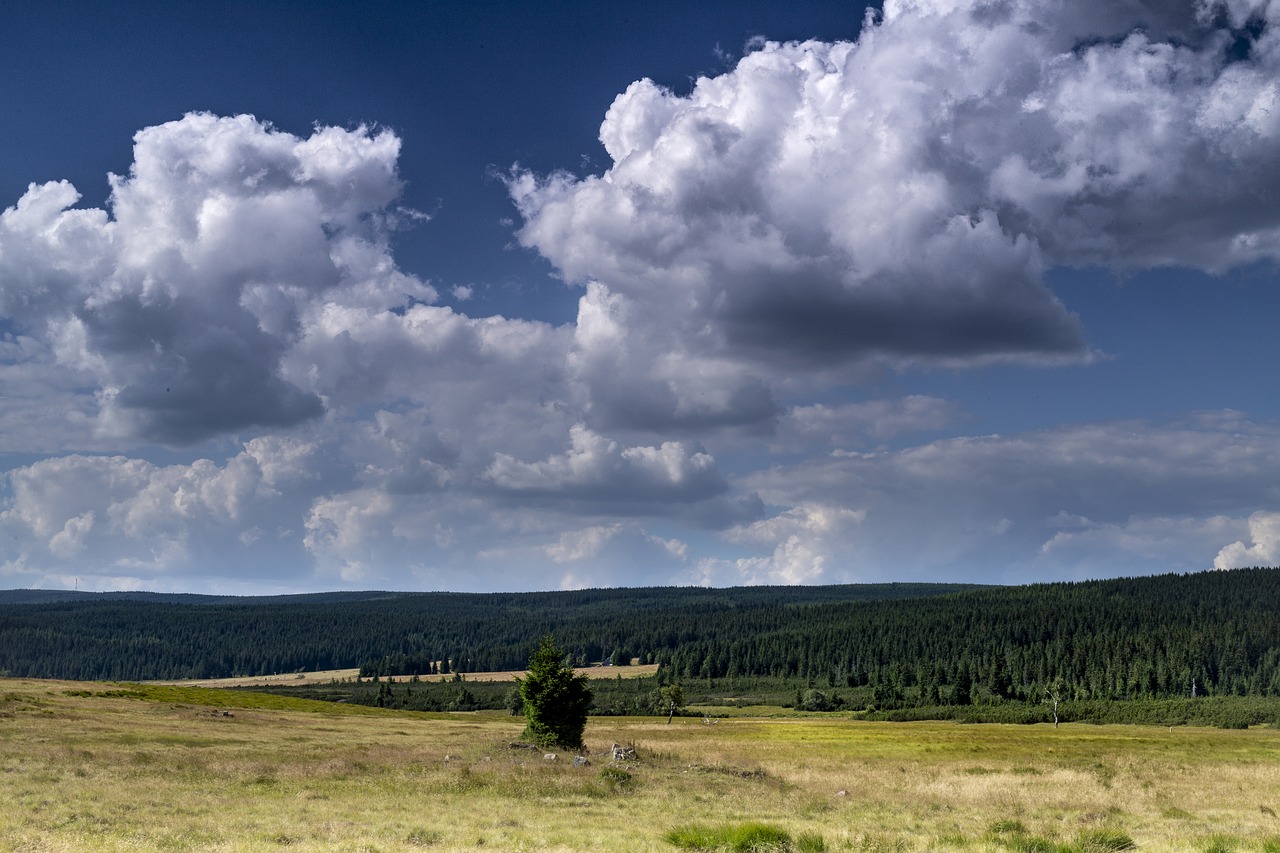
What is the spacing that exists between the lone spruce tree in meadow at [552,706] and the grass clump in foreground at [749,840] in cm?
3912

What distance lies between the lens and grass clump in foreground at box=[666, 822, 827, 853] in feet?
65.6

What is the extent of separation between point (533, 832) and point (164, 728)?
170 feet

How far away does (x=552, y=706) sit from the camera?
60000mm

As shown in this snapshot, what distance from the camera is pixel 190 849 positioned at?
66.1ft

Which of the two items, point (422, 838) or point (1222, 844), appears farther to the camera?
point (422, 838)

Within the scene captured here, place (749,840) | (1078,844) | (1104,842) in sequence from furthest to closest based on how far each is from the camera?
1. (1104,842)
2. (1078,844)
3. (749,840)

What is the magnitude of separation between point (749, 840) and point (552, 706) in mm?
41403

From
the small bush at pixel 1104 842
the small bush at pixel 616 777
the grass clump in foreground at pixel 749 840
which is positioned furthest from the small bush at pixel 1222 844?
the small bush at pixel 616 777

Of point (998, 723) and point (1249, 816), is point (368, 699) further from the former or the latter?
point (1249, 816)

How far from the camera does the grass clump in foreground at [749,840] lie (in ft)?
65.6

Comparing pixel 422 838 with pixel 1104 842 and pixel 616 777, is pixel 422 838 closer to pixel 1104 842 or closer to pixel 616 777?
pixel 1104 842

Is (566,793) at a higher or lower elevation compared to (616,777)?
higher

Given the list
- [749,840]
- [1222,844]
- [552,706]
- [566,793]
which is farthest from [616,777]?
[1222,844]

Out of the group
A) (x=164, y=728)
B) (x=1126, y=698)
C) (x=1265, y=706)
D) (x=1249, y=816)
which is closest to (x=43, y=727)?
(x=164, y=728)
